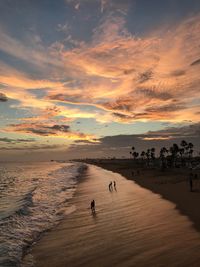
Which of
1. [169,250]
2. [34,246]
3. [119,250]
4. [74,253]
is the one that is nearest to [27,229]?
[34,246]

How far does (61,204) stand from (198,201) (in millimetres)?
17031

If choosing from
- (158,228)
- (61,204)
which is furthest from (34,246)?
(61,204)

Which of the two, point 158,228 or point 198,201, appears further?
point 198,201

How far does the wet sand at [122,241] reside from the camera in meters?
15.4

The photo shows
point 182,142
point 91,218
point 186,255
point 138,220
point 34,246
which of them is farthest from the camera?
point 182,142

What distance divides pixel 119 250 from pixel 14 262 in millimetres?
6299

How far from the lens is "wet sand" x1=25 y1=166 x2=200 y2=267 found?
15402 millimetres

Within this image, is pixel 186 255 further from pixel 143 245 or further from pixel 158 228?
pixel 158 228

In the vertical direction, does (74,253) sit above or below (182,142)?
below

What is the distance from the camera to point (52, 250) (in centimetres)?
1822

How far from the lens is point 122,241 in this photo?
18.5 meters

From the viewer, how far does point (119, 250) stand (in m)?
16.9

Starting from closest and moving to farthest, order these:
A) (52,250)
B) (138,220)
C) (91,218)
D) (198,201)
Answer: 1. (52,250)
2. (138,220)
3. (91,218)
4. (198,201)

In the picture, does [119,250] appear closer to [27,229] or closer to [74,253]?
[74,253]
